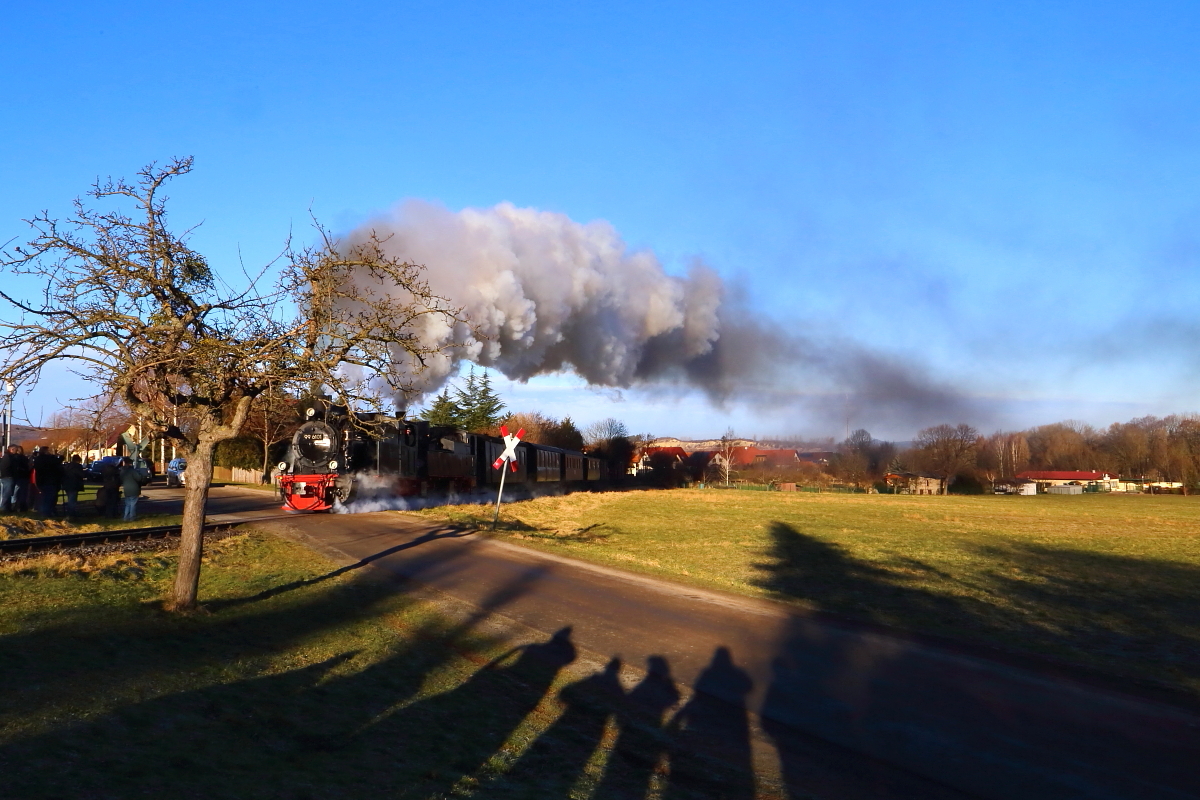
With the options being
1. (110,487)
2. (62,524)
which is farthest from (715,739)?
(110,487)

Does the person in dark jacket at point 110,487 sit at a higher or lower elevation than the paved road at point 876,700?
higher

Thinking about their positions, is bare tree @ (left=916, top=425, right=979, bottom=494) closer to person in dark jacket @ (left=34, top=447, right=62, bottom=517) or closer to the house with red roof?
the house with red roof

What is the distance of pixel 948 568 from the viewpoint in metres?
17.5

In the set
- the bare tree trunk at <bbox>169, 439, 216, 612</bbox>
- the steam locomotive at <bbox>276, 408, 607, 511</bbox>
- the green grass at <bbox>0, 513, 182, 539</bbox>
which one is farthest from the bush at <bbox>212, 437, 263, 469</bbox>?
the bare tree trunk at <bbox>169, 439, 216, 612</bbox>

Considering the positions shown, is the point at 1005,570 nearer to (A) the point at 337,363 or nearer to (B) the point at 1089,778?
(B) the point at 1089,778

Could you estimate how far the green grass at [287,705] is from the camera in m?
4.60

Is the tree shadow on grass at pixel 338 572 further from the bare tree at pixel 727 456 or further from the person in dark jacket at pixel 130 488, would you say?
the bare tree at pixel 727 456

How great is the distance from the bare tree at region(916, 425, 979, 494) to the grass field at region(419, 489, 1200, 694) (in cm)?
4471

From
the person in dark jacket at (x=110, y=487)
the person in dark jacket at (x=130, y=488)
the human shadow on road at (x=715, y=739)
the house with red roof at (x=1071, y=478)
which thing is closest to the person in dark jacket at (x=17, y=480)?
the person in dark jacket at (x=110, y=487)

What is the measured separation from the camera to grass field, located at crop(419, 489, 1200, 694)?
1059 centimetres

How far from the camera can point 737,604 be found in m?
11.5

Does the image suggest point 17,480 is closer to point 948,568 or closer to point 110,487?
point 110,487

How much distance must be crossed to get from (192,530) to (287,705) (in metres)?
3.68

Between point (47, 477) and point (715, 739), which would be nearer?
point (715, 739)
